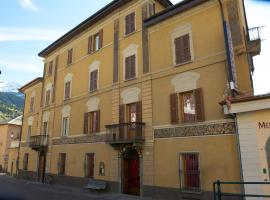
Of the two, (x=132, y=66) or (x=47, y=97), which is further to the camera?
(x=47, y=97)

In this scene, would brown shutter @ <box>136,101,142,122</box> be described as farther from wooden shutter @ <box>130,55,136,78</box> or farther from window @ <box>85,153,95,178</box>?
window @ <box>85,153,95,178</box>

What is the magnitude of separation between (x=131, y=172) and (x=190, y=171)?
4605mm

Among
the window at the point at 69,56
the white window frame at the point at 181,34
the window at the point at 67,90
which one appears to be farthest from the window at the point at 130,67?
the window at the point at 69,56

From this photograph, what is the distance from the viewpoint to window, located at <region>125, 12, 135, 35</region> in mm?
18297

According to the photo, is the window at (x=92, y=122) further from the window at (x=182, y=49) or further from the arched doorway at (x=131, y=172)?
the window at (x=182, y=49)

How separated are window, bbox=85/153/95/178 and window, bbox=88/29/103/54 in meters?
8.62

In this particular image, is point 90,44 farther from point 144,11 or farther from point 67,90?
point 144,11

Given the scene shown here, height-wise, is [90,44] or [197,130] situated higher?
[90,44]

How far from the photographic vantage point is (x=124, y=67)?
18109 mm

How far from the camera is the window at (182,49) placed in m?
14.7

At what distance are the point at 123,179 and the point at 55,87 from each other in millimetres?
13132

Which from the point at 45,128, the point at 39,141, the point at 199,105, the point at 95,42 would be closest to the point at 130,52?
the point at 95,42

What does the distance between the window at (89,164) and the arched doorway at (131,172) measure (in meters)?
3.38

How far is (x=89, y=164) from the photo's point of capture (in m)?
19.4
